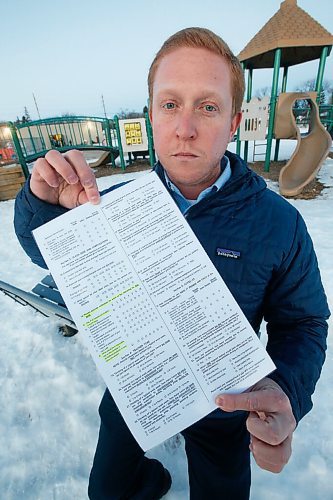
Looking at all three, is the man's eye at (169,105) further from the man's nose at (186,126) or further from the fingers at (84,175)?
the fingers at (84,175)

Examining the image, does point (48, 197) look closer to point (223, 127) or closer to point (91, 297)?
point (91, 297)

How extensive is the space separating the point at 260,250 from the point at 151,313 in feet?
1.68

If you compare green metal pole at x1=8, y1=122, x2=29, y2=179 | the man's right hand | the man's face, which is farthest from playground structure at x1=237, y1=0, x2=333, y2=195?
green metal pole at x1=8, y1=122, x2=29, y2=179

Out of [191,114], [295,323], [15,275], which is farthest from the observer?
[15,275]

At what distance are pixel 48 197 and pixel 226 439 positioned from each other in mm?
1193

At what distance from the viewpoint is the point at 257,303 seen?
1033 mm

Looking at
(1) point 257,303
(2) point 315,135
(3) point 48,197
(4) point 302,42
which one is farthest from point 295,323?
(4) point 302,42

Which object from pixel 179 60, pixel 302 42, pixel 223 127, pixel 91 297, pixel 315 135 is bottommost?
pixel 315 135

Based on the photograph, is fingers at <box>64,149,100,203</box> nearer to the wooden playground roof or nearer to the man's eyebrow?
the man's eyebrow

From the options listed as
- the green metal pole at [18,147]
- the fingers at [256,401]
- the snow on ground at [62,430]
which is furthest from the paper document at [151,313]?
the green metal pole at [18,147]

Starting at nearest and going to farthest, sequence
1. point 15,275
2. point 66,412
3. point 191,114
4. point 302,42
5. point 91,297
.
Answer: point 91,297
point 191,114
point 66,412
point 15,275
point 302,42

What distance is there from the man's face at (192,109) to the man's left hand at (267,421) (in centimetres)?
73

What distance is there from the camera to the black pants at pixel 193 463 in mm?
1045

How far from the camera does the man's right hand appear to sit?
2.49ft
